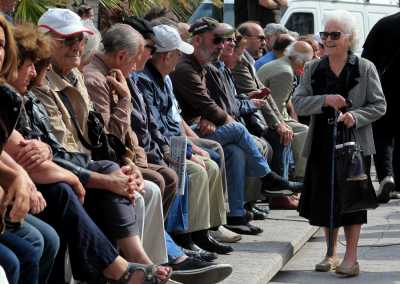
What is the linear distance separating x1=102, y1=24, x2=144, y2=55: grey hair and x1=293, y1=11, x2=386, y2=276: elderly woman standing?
155 cm

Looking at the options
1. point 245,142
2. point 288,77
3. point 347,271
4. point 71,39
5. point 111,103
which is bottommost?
point 347,271

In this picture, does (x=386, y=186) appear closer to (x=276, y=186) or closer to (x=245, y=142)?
(x=276, y=186)

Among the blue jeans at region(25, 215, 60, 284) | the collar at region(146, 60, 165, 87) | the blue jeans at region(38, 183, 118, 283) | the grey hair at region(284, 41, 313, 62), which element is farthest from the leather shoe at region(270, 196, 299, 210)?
the blue jeans at region(25, 215, 60, 284)

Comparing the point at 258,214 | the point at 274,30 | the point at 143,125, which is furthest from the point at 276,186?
the point at 274,30

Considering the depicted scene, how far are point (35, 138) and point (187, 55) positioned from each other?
360 cm

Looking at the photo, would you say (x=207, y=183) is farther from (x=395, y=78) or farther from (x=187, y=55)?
(x=395, y=78)

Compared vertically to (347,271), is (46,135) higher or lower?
higher

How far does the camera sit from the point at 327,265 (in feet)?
28.6

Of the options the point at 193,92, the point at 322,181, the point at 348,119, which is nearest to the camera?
the point at 348,119

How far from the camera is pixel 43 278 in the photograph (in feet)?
19.3

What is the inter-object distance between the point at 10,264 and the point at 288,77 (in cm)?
753

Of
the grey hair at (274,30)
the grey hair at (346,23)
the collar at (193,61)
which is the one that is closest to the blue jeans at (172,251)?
the grey hair at (346,23)

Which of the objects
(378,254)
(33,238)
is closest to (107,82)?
(33,238)

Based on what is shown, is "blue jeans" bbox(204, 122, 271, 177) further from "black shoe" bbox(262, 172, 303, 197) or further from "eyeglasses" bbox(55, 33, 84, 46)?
"eyeglasses" bbox(55, 33, 84, 46)
